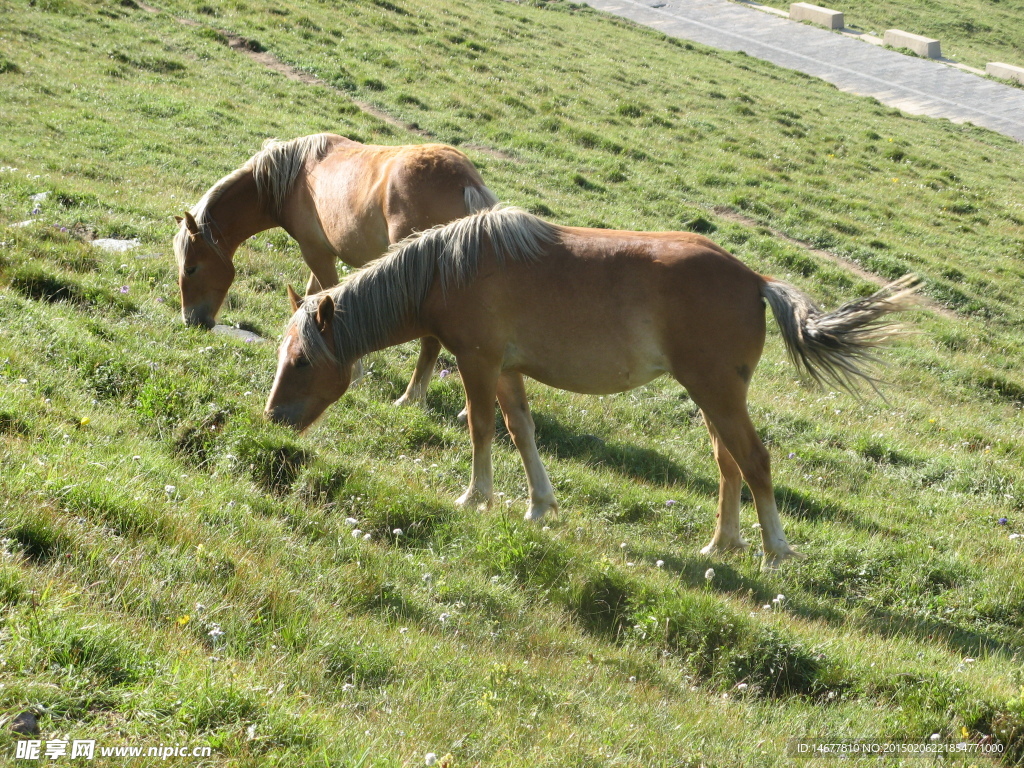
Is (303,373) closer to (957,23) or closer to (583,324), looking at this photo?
(583,324)

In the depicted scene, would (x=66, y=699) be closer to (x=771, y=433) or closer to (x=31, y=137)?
(x=771, y=433)

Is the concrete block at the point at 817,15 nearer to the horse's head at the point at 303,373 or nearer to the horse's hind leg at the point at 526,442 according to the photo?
the horse's hind leg at the point at 526,442

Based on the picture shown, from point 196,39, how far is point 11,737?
2449 centimetres

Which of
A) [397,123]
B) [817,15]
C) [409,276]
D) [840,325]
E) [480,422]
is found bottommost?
[480,422]

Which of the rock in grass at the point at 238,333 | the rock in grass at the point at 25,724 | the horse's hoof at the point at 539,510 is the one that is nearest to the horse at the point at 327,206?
the rock in grass at the point at 238,333

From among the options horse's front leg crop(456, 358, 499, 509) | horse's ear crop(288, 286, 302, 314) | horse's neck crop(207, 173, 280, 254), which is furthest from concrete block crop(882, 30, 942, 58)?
horse's ear crop(288, 286, 302, 314)

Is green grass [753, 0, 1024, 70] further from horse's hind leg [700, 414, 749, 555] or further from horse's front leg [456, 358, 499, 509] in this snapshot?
horse's front leg [456, 358, 499, 509]

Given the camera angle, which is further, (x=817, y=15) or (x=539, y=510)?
(x=817, y=15)

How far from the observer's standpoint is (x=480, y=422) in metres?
7.21

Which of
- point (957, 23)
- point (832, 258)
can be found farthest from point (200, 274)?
point (957, 23)

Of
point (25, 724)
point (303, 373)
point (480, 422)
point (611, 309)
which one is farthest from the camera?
point (480, 422)

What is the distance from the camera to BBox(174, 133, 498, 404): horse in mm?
8766

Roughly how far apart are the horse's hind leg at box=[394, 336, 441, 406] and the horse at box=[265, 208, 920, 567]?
5.10ft

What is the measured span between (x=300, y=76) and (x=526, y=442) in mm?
18968
